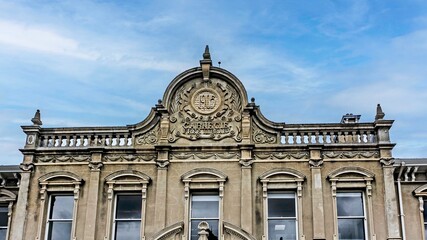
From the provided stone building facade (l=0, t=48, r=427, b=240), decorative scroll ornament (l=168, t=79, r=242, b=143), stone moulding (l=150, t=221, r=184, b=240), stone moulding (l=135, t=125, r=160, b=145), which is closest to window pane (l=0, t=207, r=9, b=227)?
stone building facade (l=0, t=48, r=427, b=240)

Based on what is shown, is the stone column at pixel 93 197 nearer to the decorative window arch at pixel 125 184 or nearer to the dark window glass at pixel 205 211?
the decorative window arch at pixel 125 184

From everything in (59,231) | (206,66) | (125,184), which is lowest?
(59,231)

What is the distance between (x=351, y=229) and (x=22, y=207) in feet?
38.7

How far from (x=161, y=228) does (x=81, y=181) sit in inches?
137

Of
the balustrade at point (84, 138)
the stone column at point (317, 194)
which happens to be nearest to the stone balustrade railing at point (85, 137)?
the balustrade at point (84, 138)

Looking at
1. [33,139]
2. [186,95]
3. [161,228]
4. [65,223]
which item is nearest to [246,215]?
[161,228]

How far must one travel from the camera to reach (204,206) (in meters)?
20.5

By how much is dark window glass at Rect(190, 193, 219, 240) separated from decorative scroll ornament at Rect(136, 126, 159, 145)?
2.63 metres

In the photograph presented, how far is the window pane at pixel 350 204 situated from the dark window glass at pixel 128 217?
7.18 m

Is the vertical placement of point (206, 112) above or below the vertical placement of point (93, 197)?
above

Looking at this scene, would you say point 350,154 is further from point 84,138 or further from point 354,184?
point 84,138

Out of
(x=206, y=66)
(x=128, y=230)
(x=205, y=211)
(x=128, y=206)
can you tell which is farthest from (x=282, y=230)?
(x=206, y=66)

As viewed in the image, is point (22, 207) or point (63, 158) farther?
point (63, 158)

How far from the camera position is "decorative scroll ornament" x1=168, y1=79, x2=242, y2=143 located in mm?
21266
